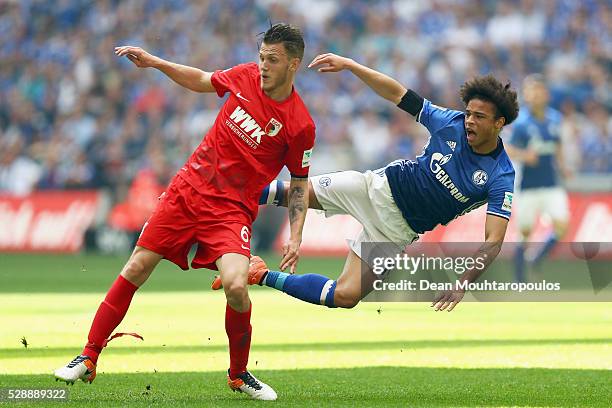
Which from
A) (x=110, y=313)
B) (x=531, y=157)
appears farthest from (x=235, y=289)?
(x=531, y=157)

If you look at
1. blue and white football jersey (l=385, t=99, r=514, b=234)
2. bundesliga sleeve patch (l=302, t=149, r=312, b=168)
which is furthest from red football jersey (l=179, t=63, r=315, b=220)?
blue and white football jersey (l=385, t=99, r=514, b=234)

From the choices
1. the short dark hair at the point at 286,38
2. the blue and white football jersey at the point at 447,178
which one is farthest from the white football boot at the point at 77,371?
the blue and white football jersey at the point at 447,178

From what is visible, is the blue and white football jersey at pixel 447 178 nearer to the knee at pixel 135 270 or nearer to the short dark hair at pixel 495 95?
the short dark hair at pixel 495 95

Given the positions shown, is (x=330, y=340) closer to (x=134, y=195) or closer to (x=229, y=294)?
(x=229, y=294)

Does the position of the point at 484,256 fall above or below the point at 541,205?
above

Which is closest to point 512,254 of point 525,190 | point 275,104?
point 525,190

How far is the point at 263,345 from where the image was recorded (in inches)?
402

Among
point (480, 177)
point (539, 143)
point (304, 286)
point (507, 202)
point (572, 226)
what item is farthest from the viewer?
point (572, 226)

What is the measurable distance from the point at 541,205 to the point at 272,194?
762cm

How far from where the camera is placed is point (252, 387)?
7.29 m

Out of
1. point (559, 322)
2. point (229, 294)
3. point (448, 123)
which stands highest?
point (448, 123)

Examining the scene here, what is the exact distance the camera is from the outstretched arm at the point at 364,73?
306 inches

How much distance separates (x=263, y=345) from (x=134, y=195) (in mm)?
12190

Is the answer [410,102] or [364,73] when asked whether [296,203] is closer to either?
[364,73]
